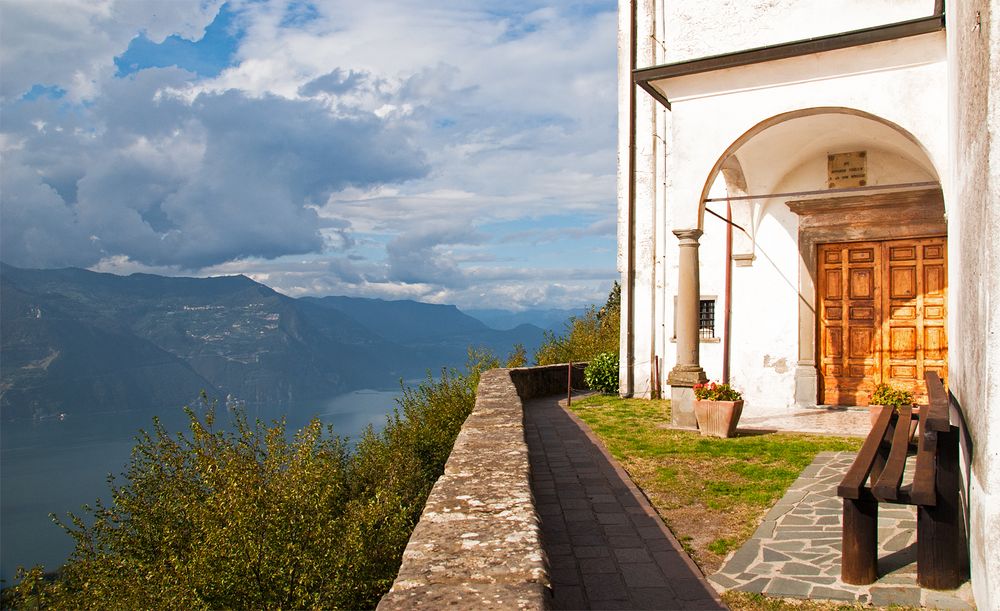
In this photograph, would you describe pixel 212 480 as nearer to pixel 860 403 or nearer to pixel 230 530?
pixel 230 530

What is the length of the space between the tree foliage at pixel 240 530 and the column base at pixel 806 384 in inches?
235

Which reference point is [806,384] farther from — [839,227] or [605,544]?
[605,544]

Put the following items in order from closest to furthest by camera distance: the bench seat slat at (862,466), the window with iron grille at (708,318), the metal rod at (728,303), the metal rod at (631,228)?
1. the bench seat slat at (862,466)
2. the metal rod at (728,303)
3. the window with iron grille at (708,318)
4. the metal rod at (631,228)

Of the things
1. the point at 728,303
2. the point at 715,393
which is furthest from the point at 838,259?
the point at 715,393

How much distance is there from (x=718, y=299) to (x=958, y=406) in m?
8.38

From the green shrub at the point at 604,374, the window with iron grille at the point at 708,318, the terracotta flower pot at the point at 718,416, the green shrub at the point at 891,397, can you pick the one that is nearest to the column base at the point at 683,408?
the terracotta flower pot at the point at 718,416

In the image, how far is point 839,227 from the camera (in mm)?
11719

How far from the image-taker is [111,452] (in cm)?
14150

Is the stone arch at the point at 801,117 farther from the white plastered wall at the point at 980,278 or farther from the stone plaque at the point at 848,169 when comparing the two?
the white plastered wall at the point at 980,278

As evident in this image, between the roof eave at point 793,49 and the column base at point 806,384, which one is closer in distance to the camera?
the roof eave at point 793,49

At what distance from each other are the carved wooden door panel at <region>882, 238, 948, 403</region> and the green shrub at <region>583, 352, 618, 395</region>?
4.91 m

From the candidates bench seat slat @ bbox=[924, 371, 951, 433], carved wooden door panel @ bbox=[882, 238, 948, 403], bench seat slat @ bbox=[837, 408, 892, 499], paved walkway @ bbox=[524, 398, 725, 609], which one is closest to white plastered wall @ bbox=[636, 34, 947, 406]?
carved wooden door panel @ bbox=[882, 238, 948, 403]

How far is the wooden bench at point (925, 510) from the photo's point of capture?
3.99 m

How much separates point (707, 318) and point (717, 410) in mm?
4466
